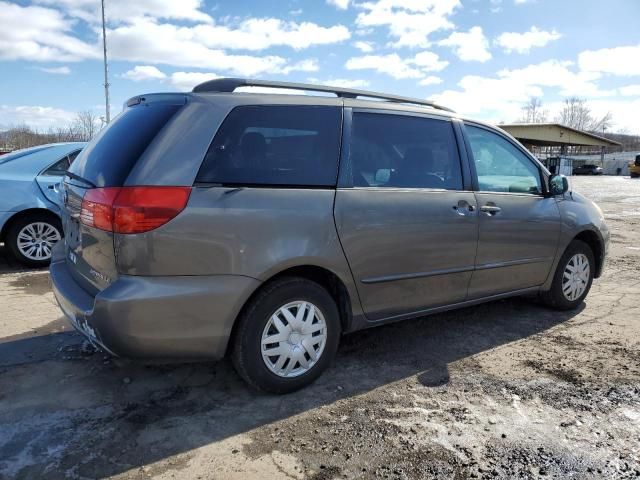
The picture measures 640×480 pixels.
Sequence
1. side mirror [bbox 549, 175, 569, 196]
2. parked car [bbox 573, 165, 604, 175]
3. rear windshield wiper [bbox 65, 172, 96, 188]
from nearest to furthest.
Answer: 1. rear windshield wiper [bbox 65, 172, 96, 188]
2. side mirror [bbox 549, 175, 569, 196]
3. parked car [bbox 573, 165, 604, 175]

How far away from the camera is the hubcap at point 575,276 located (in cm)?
497

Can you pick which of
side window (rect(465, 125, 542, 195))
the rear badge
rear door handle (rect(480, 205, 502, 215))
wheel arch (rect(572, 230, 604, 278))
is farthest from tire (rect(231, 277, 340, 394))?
wheel arch (rect(572, 230, 604, 278))

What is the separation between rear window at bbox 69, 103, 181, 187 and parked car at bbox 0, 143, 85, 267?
11.8 feet

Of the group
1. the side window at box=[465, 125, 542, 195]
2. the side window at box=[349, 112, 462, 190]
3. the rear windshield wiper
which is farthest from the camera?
the side window at box=[465, 125, 542, 195]

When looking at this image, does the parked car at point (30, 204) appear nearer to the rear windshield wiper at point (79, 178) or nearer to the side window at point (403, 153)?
the rear windshield wiper at point (79, 178)

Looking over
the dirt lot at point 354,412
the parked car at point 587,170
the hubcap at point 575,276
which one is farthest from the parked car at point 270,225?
the parked car at point 587,170

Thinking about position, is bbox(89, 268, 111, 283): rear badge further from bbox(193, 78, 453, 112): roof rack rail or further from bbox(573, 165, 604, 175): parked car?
bbox(573, 165, 604, 175): parked car

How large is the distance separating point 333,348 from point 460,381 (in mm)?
902

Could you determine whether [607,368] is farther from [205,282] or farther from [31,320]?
[31,320]

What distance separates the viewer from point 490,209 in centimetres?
408

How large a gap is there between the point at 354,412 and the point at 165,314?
4.06 ft

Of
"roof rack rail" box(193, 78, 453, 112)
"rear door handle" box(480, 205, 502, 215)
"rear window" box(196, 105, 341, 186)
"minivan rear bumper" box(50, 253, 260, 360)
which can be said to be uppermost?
"roof rack rail" box(193, 78, 453, 112)

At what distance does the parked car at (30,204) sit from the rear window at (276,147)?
4.44 metres

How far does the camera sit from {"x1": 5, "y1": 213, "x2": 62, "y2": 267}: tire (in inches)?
251
